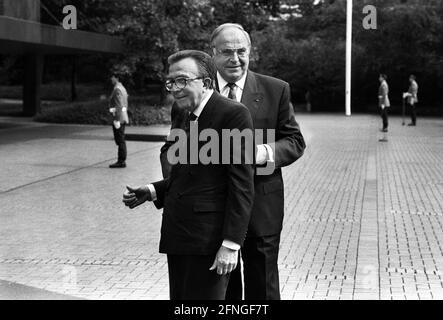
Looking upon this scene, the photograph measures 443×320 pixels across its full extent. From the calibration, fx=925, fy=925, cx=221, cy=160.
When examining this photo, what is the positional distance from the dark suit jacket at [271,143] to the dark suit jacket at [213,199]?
0.56 metres

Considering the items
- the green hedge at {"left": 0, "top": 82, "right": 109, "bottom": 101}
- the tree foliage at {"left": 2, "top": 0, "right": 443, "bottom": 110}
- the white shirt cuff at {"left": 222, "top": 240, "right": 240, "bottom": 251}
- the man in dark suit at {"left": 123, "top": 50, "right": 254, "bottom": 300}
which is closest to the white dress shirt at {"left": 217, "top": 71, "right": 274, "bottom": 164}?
the man in dark suit at {"left": 123, "top": 50, "right": 254, "bottom": 300}

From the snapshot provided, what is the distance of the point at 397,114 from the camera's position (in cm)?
4278

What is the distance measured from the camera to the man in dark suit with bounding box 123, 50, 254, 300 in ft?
13.7

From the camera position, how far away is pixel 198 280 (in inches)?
167

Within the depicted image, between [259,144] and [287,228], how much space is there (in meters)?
5.64

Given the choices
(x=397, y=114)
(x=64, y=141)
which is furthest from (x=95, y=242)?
(x=397, y=114)

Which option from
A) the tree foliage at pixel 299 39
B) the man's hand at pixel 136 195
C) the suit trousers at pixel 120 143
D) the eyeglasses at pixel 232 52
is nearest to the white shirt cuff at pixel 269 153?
the eyeglasses at pixel 232 52

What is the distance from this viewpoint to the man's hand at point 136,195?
4.46m

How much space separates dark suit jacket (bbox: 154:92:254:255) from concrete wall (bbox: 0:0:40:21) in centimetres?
2116

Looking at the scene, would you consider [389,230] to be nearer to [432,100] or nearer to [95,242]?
[95,242]

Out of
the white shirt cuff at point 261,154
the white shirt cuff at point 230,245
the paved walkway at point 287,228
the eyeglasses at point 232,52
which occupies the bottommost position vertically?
the paved walkway at point 287,228

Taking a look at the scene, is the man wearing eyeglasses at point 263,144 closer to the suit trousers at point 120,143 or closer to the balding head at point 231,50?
the balding head at point 231,50

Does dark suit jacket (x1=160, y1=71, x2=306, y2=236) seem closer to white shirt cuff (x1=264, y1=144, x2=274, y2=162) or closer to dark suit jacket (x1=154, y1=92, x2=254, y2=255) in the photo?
white shirt cuff (x1=264, y1=144, x2=274, y2=162)
